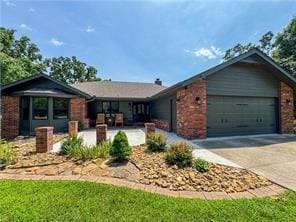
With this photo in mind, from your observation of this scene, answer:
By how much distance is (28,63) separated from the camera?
2409cm

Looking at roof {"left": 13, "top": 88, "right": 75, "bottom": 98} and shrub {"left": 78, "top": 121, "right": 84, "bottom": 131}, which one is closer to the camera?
roof {"left": 13, "top": 88, "right": 75, "bottom": 98}

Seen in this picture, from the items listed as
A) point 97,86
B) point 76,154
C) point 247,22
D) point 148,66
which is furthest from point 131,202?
point 148,66

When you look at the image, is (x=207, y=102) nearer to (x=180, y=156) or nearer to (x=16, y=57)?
(x=180, y=156)

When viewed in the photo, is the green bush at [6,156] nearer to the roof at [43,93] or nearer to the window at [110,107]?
the roof at [43,93]

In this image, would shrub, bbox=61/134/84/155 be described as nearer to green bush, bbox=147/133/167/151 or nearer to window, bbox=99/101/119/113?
green bush, bbox=147/133/167/151

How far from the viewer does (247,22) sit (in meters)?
11.6

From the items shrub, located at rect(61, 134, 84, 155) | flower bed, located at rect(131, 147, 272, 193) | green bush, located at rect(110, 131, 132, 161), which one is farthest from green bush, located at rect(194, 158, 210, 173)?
shrub, located at rect(61, 134, 84, 155)

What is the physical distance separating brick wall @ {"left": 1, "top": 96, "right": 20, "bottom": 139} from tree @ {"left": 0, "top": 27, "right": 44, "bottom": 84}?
217 inches

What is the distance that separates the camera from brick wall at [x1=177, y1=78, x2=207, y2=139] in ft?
31.3

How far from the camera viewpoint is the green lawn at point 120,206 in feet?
Result: 9.37

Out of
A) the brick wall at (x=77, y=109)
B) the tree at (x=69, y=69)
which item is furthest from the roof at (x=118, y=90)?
the tree at (x=69, y=69)

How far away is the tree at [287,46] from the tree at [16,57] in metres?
23.9

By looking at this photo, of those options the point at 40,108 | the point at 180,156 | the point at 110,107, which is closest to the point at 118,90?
the point at 110,107

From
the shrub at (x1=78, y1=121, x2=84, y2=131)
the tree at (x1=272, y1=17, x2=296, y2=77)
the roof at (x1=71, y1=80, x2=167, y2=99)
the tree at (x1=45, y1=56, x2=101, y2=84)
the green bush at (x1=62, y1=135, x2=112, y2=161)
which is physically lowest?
the green bush at (x1=62, y1=135, x2=112, y2=161)
